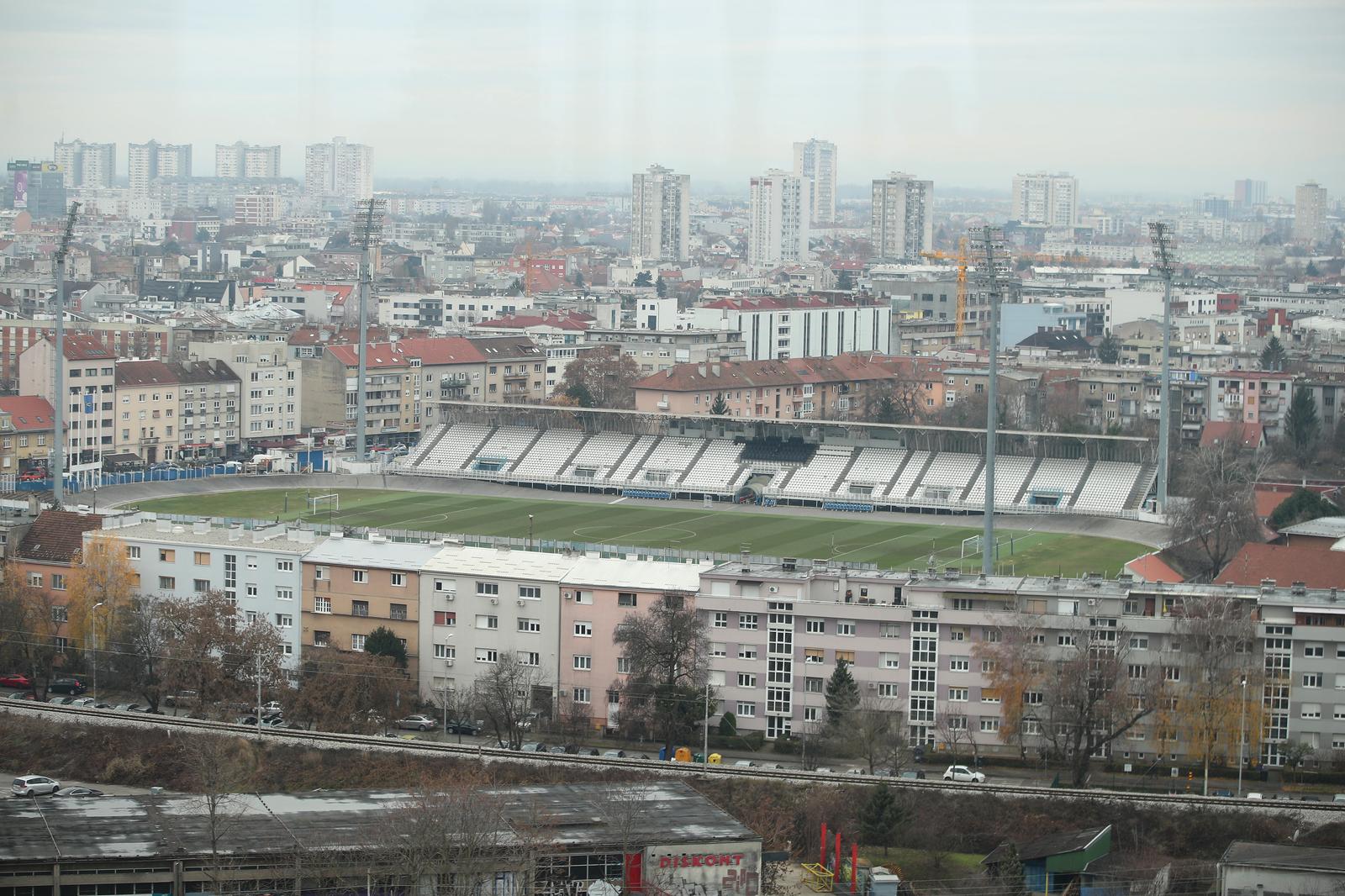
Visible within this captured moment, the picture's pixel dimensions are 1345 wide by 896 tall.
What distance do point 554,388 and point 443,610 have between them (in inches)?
926

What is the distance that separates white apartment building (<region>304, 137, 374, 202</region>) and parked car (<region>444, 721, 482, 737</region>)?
123564 mm

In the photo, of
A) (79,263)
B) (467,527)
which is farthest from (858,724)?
(79,263)

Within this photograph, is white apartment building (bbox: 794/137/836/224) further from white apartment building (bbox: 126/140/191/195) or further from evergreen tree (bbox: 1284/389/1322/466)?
evergreen tree (bbox: 1284/389/1322/466)

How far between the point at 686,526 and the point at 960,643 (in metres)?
10.8

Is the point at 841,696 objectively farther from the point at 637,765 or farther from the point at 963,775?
the point at 637,765

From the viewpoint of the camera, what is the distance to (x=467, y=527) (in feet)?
94.3

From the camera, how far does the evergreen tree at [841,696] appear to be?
Result: 711 inches

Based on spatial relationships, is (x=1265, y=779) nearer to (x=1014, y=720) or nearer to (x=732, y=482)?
(x=1014, y=720)

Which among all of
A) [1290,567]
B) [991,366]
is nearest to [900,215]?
[991,366]

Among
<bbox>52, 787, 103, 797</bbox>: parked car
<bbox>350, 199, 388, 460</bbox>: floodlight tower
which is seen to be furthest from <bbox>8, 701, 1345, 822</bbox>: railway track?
<bbox>350, 199, 388, 460</bbox>: floodlight tower

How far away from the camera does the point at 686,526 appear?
2922 centimetres

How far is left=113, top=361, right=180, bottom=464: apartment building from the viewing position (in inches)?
1435

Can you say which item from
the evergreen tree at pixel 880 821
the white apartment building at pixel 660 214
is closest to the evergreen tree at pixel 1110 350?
the evergreen tree at pixel 880 821

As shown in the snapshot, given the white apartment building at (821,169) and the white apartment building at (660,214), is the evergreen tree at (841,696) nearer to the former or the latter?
the white apartment building at (660,214)
